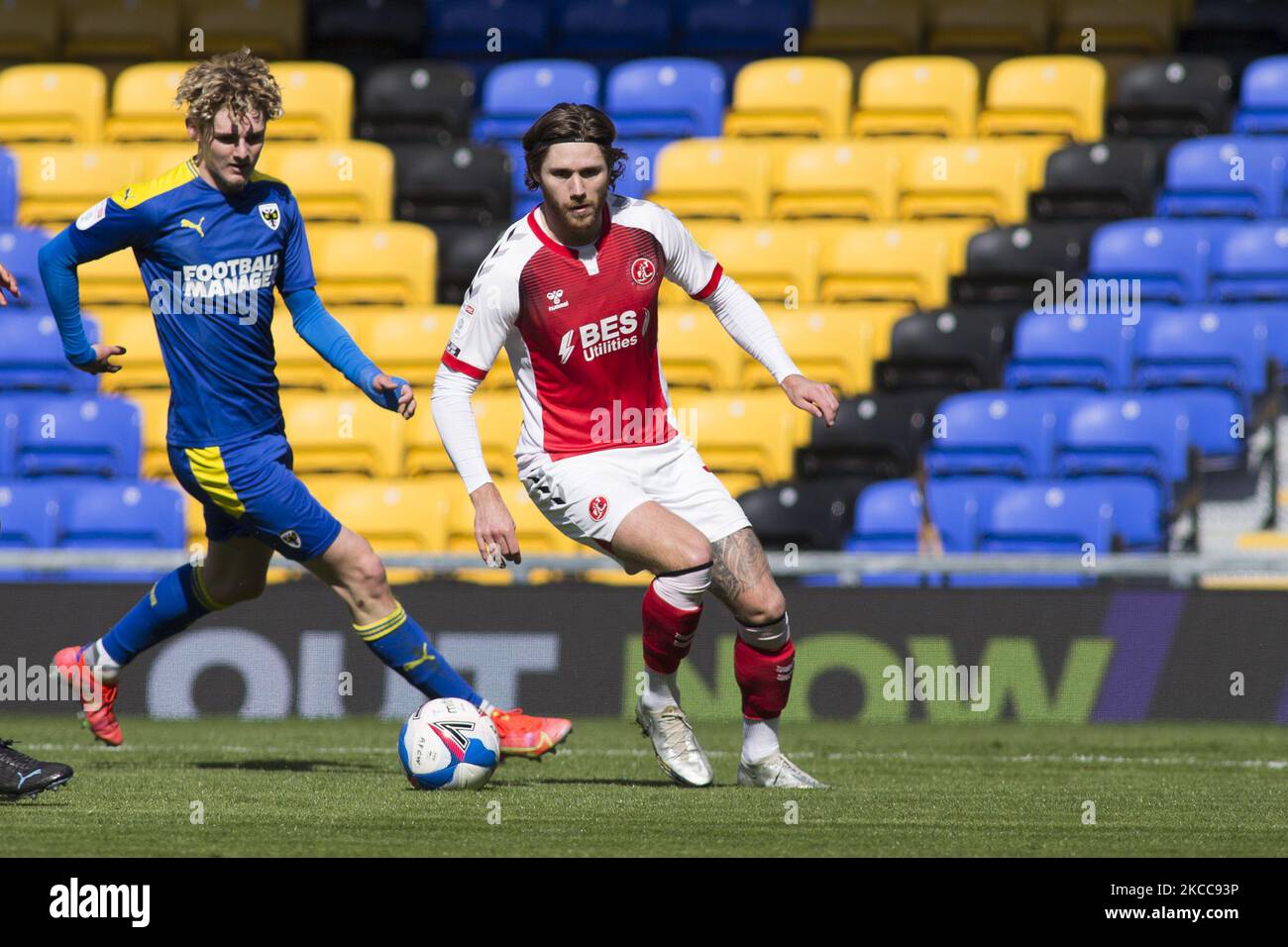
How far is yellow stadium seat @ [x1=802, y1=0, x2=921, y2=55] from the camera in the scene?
48.9 ft

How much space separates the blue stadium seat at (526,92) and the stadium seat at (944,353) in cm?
344

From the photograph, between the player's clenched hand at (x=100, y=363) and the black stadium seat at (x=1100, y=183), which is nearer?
the player's clenched hand at (x=100, y=363)

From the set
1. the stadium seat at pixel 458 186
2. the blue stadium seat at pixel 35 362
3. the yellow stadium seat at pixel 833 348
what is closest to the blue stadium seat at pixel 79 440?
the blue stadium seat at pixel 35 362

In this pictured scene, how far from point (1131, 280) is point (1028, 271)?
2.10 ft

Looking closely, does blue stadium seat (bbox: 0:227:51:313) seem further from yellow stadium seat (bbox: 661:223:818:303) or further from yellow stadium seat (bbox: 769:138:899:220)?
yellow stadium seat (bbox: 769:138:899:220)

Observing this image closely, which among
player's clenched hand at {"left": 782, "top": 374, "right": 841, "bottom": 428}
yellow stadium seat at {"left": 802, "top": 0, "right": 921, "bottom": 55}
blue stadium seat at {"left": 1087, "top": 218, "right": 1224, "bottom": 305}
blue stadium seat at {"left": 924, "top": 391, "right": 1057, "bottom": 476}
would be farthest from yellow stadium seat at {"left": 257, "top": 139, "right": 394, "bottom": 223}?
player's clenched hand at {"left": 782, "top": 374, "right": 841, "bottom": 428}

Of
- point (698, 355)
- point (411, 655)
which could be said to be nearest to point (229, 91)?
point (411, 655)

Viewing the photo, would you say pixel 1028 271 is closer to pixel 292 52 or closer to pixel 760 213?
pixel 760 213

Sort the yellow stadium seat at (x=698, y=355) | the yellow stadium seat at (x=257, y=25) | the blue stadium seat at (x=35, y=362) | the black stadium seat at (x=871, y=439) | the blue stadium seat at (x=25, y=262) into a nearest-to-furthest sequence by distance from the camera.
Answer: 1. the black stadium seat at (x=871, y=439)
2. the yellow stadium seat at (x=698, y=355)
3. the blue stadium seat at (x=35, y=362)
4. the blue stadium seat at (x=25, y=262)
5. the yellow stadium seat at (x=257, y=25)

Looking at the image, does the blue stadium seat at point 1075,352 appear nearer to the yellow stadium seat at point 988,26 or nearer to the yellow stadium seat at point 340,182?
the yellow stadium seat at point 988,26

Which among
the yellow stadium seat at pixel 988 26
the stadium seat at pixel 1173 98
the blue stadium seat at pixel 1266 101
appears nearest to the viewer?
the blue stadium seat at pixel 1266 101

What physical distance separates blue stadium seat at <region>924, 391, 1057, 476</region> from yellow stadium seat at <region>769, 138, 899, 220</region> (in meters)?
2.33

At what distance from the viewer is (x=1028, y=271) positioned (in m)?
12.8

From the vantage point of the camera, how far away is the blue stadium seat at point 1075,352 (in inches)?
472
